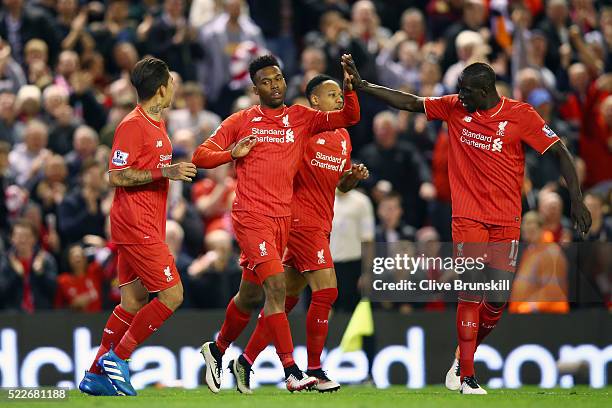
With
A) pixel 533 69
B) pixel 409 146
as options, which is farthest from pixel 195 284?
pixel 533 69

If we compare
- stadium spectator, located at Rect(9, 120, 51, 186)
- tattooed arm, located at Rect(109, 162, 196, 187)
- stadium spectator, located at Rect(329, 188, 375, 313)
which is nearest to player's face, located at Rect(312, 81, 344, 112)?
tattooed arm, located at Rect(109, 162, 196, 187)

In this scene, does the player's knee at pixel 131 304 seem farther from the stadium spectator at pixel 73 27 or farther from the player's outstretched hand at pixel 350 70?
the stadium spectator at pixel 73 27

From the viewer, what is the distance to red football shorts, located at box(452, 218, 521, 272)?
1141 cm

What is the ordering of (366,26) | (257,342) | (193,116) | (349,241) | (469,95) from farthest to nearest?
(366,26)
(193,116)
(349,241)
(257,342)
(469,95)

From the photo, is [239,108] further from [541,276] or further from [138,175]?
[138,175]

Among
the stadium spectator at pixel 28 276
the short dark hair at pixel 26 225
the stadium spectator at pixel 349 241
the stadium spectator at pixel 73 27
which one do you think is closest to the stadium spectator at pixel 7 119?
Result: the stadium spectator at pixel 73 27

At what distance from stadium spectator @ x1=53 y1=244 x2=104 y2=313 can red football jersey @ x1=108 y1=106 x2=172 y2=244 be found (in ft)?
14.2

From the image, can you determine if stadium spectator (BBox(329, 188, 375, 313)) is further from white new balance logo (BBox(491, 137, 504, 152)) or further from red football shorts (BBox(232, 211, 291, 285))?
white new balance logo (BBox(491, 137, 504, 152))

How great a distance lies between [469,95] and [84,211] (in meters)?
6.32

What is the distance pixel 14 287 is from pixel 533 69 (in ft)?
24.8

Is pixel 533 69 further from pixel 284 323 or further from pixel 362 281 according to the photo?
pixel 284 323

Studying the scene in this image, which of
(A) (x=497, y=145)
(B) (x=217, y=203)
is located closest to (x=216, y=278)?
(B) (x=217, y=203)

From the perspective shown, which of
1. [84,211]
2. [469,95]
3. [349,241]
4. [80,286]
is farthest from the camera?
[84,211]

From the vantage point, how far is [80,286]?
15516 mm
